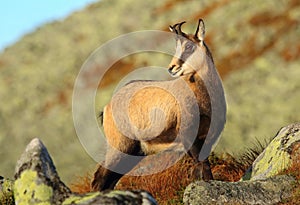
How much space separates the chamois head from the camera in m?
14.8

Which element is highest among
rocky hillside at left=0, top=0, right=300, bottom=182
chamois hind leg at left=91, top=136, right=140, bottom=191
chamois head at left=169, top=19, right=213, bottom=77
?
rocky hillside at left=0, top=0, right=300, bottom=182

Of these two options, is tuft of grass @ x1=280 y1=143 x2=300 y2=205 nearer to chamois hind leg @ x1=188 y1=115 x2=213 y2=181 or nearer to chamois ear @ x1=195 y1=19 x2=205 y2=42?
chamois hind leg @ x1=188 y1=115 x2=213 y2=181

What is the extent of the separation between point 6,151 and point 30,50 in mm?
34188

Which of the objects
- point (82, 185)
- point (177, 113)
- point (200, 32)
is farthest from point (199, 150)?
point (82, 185)

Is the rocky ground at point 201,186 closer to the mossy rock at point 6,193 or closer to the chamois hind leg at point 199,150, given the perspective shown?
the mossy rock at point 6,193

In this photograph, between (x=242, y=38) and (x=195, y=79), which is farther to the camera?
(x=242, y=38)

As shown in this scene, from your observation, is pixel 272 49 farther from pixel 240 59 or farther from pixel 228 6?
pixel 228 6

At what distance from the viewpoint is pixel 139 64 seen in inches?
2869

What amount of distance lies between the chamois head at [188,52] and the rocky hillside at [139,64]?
83.0 feet

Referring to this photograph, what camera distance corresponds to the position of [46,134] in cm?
6144

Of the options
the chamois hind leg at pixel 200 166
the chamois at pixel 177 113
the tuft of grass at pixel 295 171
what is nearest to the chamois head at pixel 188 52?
the chamois at pixel 177 113

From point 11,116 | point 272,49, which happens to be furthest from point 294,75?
point 11,116

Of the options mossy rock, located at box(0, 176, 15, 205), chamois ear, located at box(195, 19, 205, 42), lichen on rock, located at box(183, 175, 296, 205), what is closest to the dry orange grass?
lichen on rock, located at box(183, 175, 296, 205)

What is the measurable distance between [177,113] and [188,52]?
44.4 inches
